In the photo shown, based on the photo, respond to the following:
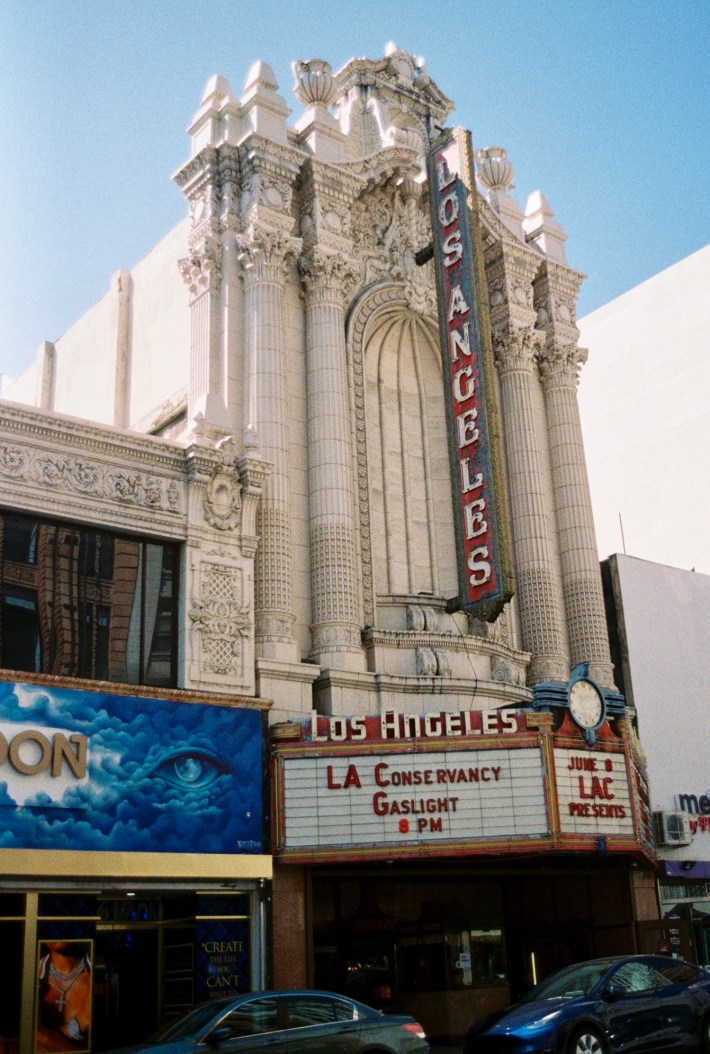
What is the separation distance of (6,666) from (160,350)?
12.2 meters

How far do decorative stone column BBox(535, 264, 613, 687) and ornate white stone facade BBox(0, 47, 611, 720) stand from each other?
62 millimetres

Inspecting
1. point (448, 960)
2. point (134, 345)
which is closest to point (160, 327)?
point (134, 345)

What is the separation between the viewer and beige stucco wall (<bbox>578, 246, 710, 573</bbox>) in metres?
41.8

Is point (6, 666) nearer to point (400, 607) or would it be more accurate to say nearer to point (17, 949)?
point (17, 949)

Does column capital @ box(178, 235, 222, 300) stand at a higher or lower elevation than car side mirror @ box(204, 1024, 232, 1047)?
higher

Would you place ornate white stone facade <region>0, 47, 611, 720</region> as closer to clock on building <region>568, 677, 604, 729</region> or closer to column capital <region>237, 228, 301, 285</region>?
column capital <region>237, 228, 301, 285</region>

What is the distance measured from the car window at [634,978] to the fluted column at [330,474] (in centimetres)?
925

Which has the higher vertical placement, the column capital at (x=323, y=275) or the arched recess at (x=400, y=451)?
the column capital at (x=323, y=275)

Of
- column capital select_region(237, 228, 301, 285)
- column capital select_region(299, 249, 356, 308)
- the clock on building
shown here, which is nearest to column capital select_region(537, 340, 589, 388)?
column capital select_region(299, 249, 356, 308)

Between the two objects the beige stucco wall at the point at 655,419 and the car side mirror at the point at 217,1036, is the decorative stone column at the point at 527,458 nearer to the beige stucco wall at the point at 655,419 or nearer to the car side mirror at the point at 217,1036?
the beige stucco wall at the point at 655,419

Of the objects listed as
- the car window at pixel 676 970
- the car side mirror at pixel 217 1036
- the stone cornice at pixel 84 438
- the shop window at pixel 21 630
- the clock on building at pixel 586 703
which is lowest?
the car side mirror at pixel 217 1036

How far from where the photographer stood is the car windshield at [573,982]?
14.9m

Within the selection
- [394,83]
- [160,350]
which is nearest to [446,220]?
[394,83]

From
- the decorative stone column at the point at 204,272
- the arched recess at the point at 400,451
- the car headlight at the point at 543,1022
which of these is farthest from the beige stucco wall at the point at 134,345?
the car headlight at the point at 543,1022
